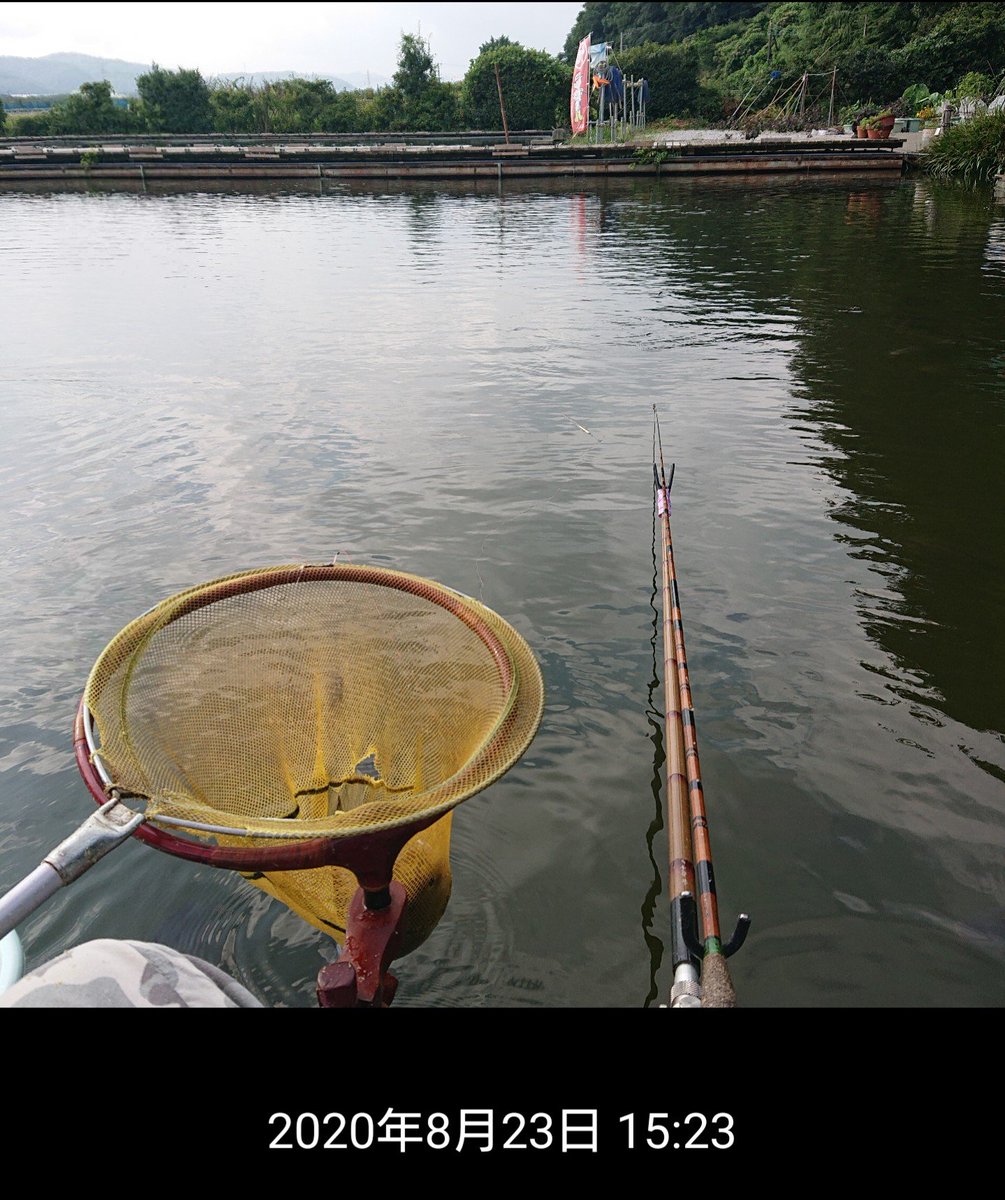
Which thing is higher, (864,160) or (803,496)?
(864,160)

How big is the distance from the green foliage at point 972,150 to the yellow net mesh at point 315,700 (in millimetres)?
35908

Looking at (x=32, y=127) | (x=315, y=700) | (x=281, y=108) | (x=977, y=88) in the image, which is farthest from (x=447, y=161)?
(x=315, y=700)

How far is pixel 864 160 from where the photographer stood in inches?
1507

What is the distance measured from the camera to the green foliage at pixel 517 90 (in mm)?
58906

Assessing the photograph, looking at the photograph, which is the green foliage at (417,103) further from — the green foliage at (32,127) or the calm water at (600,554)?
the calm water at (600,554)

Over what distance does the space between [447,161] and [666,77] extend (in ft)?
89.8

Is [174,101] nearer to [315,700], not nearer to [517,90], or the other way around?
[517,90]

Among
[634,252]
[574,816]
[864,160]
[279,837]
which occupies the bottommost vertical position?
[574,816]

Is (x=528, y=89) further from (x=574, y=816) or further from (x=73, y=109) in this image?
(x=574, y=816)

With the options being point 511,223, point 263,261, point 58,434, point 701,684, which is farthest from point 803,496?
point 511,223

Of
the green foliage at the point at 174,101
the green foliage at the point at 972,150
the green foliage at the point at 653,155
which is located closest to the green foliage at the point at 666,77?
the green foliage at the point at 653,155

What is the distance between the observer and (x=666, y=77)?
61844 mm

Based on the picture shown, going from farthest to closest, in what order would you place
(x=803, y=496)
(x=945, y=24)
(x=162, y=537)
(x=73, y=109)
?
(x=73, y=109), (x=945, y=24), (x=803, y=496), (x=162, y=537)

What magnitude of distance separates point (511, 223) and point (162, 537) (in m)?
26.3
